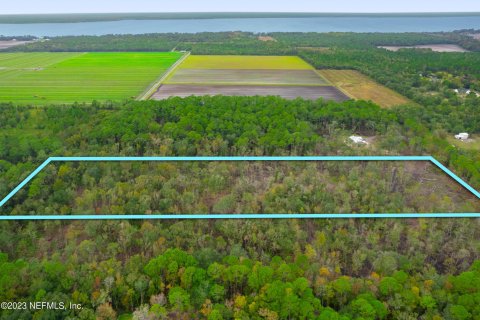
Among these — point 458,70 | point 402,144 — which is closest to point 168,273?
point 402,144

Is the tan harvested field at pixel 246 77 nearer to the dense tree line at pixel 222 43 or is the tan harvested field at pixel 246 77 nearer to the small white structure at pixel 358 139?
the dense tree line at pixel 222 43

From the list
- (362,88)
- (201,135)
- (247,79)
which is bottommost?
(201,135)

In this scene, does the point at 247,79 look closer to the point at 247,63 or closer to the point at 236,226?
the point at 247,63

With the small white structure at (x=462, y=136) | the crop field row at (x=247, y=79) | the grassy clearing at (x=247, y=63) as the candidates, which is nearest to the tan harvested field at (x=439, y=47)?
the grassy clearing at (x=247, y=63)

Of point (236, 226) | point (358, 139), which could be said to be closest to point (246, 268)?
point (236, 226)

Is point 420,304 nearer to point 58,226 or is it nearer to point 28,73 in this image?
point 58,226

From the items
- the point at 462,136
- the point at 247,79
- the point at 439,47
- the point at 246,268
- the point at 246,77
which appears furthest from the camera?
the point at 439,47
